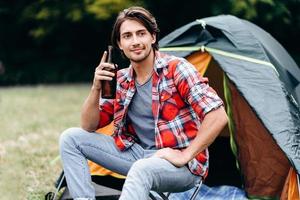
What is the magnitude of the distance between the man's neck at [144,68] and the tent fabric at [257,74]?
0.83 m

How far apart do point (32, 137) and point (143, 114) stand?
3.39m

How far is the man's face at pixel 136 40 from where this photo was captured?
10.1 ft

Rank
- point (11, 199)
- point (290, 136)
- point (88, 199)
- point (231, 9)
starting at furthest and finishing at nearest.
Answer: point (231, 9) < point (11, 199) < point (290, 136) < point (88, 199)

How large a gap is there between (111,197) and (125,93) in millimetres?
1109

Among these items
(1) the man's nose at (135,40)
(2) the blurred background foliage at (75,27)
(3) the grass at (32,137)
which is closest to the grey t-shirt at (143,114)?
(1) the man's nose at (135,40)

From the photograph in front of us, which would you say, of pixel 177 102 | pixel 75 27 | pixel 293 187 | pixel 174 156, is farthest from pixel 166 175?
pixel 75 27

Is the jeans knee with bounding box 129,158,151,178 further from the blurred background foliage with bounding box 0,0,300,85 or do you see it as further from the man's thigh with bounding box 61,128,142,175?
the blurred background foliage with bounding box 0,0,300,85

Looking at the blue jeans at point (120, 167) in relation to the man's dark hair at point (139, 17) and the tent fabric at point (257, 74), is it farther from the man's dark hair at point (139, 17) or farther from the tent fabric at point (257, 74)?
the tent fabric at point (257, 74)

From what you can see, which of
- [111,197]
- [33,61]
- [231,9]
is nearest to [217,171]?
[111,197]

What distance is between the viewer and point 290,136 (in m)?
3.55

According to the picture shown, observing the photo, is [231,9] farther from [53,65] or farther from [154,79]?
[154,79]

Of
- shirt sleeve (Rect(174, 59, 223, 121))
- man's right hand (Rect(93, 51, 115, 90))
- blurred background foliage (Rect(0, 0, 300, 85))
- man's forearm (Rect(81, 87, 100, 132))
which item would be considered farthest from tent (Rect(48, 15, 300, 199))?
blurred background foliage (Rect(0, 0, 300, 85))

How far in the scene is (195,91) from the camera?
116 inches

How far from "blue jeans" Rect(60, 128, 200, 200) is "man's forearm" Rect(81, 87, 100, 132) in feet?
0.15
